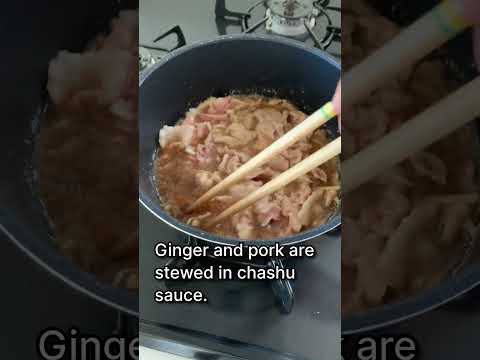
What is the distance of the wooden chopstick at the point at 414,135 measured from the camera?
0.47 m

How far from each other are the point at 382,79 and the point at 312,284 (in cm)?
19

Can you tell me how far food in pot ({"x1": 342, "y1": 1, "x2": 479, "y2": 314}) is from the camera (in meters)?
0.51

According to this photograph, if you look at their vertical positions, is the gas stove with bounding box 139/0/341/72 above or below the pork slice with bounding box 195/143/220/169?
above

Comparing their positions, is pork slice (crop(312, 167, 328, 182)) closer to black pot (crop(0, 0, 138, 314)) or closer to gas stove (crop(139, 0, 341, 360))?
gas stove (crop(139, 0, 341, 360))

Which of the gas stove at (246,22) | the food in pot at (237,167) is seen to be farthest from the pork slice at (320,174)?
the gas stove at (246,22)

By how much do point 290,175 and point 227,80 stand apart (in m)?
0.14

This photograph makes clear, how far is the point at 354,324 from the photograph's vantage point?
0.49 meters

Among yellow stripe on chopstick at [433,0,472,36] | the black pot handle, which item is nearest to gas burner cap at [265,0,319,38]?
yellow stripe on chopstick at [433,0,472,36]

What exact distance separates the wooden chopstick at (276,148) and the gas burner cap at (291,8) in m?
0.10

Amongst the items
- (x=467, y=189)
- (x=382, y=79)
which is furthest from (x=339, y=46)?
(x=467, y=189)

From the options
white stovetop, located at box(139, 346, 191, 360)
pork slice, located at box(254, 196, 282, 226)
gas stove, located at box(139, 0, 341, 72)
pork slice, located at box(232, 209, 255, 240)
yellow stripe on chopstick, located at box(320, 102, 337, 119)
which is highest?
gas stove, located at box(139, 0, 341, 72)

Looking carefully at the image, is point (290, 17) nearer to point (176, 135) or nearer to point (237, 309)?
point (176, 135)

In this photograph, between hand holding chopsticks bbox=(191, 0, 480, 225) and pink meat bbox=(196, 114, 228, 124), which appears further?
pink meat bbox=(196, 114, 228, 124)

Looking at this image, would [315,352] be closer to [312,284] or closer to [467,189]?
[312,284]
